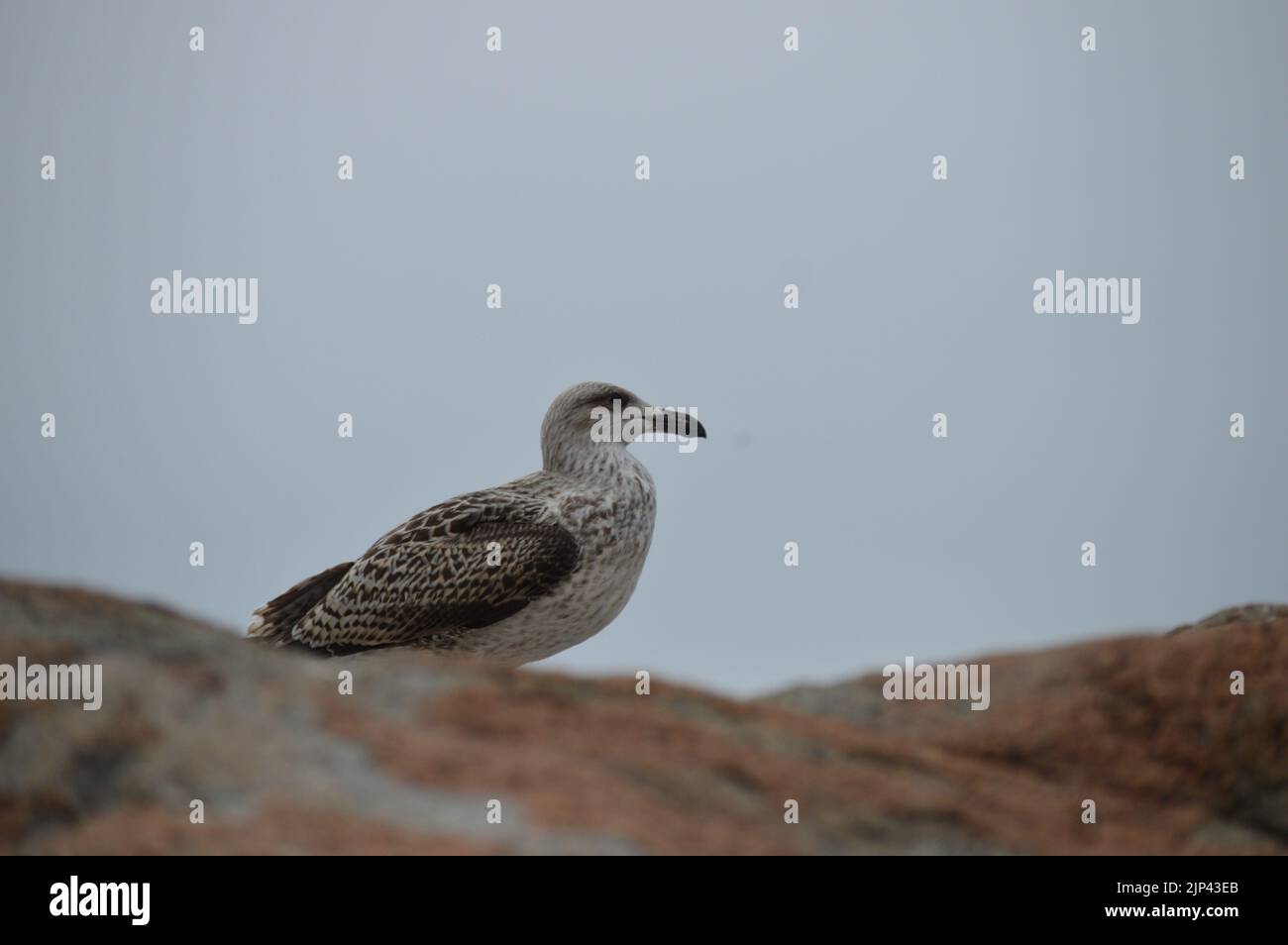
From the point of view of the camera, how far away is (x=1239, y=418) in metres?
13.2

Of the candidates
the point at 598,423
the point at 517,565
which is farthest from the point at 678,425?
the point at 517,565

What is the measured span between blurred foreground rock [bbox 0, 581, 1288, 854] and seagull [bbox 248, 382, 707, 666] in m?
2.83

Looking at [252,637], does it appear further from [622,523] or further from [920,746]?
[920,746]

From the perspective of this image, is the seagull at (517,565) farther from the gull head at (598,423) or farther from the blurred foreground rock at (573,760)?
the blurred foreground rock at (573,760)

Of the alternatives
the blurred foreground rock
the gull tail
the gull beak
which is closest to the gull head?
the gull beak

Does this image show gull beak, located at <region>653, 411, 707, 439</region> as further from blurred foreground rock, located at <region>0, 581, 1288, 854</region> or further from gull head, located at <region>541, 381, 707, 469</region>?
blurred foreground rock, located at <region>0, 581, 1288, 854</region>

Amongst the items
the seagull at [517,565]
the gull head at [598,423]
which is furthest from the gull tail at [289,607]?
the gull head at [598,423]

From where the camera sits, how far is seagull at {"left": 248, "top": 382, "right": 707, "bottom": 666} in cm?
1112

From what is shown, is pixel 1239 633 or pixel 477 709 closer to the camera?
pixel 477 709

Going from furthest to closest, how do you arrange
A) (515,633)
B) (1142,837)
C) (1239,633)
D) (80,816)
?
(515,633), (1239,633), (1142,837), (80,816)

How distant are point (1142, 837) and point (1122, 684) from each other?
1636mm

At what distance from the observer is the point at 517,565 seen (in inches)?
435

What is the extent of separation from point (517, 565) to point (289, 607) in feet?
8.37
